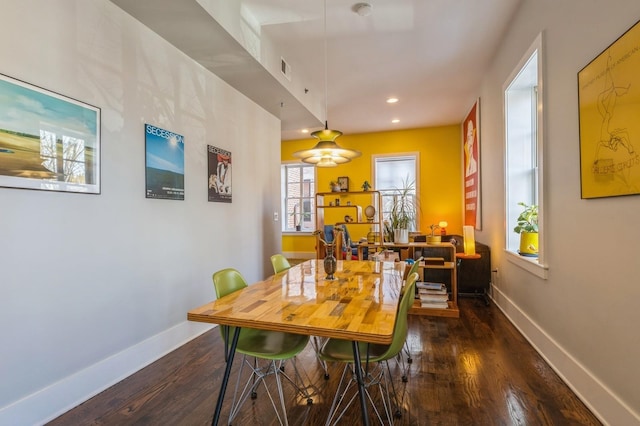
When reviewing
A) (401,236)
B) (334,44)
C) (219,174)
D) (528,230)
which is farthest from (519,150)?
(219,174)

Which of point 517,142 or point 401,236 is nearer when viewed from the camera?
point 517,142

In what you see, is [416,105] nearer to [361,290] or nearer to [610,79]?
[610,79]

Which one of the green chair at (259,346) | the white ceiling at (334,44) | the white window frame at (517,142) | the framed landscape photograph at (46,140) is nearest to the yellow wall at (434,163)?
the white ceiling at (334,44)

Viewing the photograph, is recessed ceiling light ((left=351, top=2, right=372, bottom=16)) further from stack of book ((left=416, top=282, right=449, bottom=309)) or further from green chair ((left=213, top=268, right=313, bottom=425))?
stack of book ((left=416, top=282, right=449, bottom=309))

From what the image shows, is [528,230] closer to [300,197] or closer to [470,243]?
[470,243]

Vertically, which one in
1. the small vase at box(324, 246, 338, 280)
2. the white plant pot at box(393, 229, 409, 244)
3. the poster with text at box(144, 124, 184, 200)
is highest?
the poster with text at box(144, 124, 184, 200)

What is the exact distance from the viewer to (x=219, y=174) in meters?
3.47

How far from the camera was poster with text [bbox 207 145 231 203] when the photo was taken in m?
3.35

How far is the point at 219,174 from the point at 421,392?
280cm

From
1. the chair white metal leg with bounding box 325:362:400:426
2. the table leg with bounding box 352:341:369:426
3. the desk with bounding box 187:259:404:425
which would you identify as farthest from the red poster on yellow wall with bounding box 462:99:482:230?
the table leg with bounding box 352:341:369:426

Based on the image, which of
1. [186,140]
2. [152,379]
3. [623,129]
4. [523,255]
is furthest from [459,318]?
[186,140]

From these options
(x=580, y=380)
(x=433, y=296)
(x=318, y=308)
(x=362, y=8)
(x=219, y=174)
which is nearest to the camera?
(x=318, y=308)

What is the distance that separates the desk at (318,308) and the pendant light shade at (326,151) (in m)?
1.08

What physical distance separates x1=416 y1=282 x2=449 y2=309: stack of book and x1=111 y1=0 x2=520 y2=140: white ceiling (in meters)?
2.80
